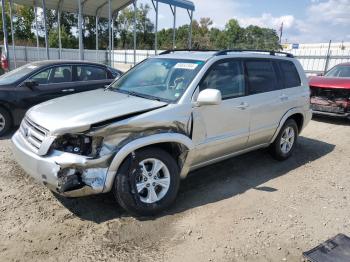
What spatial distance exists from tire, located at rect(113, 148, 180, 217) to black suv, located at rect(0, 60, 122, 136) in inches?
166

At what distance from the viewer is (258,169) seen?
5441 mm

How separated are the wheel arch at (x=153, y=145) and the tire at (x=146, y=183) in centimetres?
8

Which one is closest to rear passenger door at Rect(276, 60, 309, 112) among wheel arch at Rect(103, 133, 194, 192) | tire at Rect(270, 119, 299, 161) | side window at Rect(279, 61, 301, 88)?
Result: side window at Rect(279, 61, 301, 88)

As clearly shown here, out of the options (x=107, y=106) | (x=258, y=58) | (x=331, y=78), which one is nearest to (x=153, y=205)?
(x=107, y=106)

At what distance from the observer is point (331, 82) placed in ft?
30.4

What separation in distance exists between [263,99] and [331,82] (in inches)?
213

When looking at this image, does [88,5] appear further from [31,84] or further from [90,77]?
[31,84]

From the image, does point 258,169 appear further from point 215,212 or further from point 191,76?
point 191,76

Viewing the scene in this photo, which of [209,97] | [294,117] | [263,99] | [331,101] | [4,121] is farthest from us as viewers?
[331,101]

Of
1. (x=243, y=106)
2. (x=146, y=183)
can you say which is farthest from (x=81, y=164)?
(x=243, y=106)

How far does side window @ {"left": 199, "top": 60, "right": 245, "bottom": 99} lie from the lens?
4.19 meters

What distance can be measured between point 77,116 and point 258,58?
119 inches

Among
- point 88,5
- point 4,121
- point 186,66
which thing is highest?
point 88,5

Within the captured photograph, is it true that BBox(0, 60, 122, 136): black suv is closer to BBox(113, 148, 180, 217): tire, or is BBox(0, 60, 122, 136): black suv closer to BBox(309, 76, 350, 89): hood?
BBox(113, 148, 180, 217): tire
